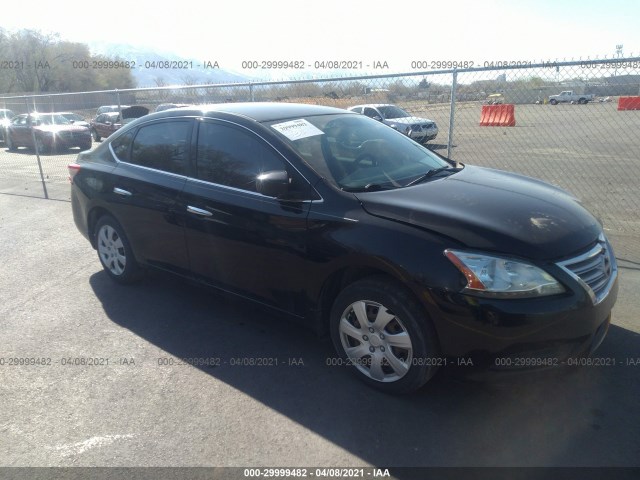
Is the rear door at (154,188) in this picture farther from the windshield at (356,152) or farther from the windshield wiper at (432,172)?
the windshield wiper at (432,172)

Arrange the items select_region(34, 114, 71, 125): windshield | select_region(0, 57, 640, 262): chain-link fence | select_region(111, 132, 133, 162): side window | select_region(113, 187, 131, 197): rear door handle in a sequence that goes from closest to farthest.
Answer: select_region(113, 187, 131, 197): rear door handle, select_region(111, 132, 133, 162): side window, select_region(0, 57, 640, 262): chain-link fence, select_region(34, 114, 71, 125): windshield

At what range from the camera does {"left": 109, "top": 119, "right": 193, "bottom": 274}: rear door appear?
4215 mm

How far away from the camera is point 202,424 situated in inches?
118

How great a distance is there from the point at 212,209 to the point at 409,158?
163cm

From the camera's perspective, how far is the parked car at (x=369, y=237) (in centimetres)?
273

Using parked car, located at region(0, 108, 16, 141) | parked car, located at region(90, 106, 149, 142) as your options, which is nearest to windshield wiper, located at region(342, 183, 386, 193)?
parked car, located at region(90, 106, 149, 142)

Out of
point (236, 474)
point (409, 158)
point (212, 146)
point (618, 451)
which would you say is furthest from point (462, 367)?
point (212, 146)

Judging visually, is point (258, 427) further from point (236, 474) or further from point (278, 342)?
point (278, 342)

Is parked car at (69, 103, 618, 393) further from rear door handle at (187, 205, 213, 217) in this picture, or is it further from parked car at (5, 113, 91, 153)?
parked car at (5, 113, 91, 153)

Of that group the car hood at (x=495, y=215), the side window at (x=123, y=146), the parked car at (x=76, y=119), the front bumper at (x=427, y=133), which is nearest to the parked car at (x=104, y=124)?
the parked car at (x=76, y=119)

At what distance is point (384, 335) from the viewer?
10.0ft

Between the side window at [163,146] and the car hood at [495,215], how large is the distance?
1.78m

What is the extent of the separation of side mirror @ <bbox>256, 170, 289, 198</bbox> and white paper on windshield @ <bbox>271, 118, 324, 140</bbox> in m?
0.45

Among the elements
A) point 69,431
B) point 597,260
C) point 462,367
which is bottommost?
point 69,431
